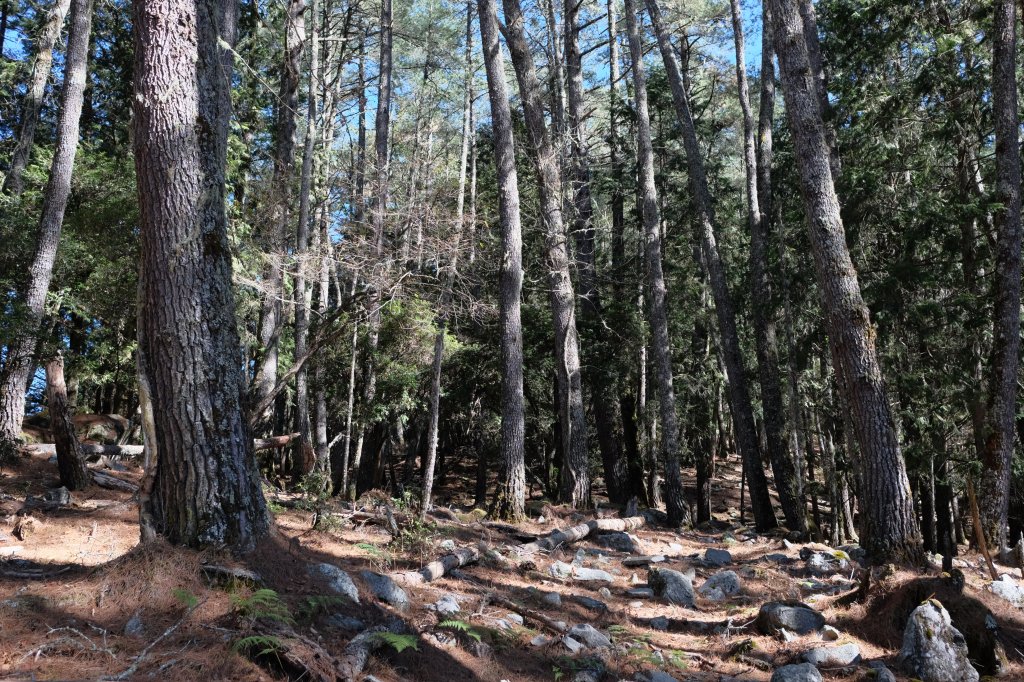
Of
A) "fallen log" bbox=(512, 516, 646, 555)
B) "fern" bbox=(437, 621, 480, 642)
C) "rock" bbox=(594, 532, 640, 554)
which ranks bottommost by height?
"rock" bbox=(594, 532, 640, 554)

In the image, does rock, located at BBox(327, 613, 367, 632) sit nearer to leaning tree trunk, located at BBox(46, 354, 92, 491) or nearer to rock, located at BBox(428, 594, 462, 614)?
rock, located at BBox(428, 594, 462, 614)

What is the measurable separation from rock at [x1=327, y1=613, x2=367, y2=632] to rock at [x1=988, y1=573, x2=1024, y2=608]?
625 centimetres

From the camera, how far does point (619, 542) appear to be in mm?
10609

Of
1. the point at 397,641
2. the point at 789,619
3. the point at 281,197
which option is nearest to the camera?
the point at 397,641

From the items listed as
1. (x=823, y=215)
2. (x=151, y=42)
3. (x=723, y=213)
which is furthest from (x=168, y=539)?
(x=723, y=213)

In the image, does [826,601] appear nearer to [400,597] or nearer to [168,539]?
[400,597]

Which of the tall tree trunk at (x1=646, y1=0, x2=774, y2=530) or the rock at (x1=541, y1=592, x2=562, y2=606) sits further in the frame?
the tall tree trunk at (x1=646, y1=0, x2=774, y2=530)

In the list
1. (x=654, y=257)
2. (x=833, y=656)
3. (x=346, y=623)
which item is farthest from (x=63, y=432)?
(x=654, y=257)

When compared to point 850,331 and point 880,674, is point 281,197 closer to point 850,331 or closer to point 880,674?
point 850,331

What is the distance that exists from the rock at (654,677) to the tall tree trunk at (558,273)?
7.64 m

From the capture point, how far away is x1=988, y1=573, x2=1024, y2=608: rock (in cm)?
716

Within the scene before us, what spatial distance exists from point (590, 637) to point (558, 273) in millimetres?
8152

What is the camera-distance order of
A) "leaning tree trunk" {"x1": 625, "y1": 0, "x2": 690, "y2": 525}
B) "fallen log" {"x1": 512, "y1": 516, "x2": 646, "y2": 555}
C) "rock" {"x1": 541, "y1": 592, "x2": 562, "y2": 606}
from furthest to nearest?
"leaning tree trunk" {"x1": 625, "y1": 0, "x2": 690, "y2": 525} → "fallen log" {"x1": 512, "y1": 516, "x2": 646, "y2": 555} → "rock" {"x1": 541, "y1": 592, "x2": 562, "y2": 606}

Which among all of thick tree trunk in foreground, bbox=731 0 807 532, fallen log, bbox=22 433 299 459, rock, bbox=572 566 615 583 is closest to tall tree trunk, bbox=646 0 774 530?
thick tree trunk in foreground, bbox=731 0 807 532
